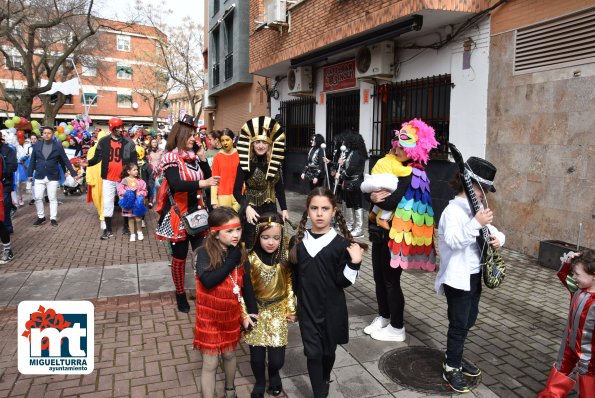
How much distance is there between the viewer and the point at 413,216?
3.85 m

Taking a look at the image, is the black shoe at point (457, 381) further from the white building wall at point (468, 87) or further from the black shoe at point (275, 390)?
the white building wall at point (468, 87)

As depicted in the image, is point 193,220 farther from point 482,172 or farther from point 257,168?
point 482,172

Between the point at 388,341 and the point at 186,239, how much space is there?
221 cm

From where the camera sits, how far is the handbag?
454cm

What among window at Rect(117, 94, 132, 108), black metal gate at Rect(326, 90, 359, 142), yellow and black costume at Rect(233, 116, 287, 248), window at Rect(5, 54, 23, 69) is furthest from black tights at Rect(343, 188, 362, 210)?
window at Rect(117, 94, 132, 108)

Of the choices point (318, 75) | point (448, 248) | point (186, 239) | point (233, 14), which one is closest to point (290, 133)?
point (318, 75)

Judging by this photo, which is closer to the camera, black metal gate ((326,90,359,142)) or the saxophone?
the saxophone

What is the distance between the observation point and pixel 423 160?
3.95 metres

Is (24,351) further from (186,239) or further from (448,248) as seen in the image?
(448,248)

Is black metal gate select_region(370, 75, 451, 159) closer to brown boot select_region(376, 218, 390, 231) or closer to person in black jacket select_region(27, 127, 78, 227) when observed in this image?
brown boot select_region(376, 218, 390, 231)

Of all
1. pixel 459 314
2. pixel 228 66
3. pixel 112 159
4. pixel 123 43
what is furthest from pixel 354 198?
pixel 123 43

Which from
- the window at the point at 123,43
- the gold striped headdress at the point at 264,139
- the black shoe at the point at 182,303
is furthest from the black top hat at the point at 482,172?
the window at the point at 123,43

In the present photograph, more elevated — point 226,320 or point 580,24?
point 580,24

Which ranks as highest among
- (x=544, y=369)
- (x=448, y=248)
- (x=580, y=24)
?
(x=580, y=24)
